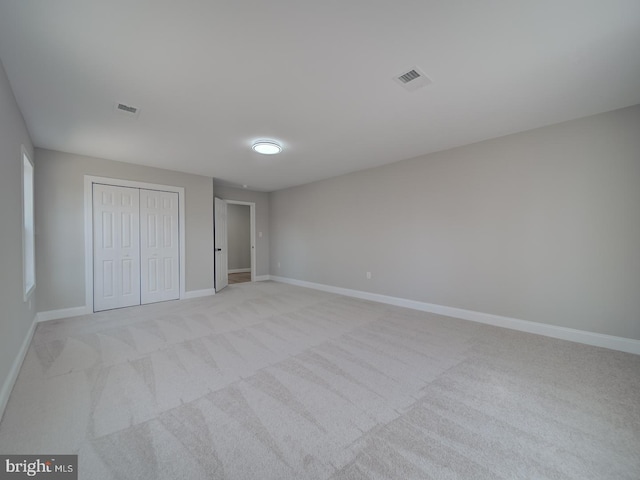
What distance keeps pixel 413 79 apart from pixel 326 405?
9.08 feet

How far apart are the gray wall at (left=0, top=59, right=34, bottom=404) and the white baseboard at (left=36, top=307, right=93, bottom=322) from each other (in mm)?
1327

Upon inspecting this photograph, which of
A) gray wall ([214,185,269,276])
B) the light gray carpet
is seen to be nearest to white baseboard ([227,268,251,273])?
gray wall ([214,185,269,276])

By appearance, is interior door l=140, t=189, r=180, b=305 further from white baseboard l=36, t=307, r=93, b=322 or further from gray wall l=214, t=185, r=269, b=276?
gray wall l=214, t=185, r=269, b=276

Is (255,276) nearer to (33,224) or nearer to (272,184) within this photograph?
(272,184)

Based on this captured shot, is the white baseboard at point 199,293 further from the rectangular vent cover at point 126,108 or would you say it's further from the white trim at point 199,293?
the rectangular vent cover at point 126,108

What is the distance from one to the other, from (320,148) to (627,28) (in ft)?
9.79

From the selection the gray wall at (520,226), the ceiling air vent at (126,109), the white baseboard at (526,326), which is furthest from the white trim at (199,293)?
the ceiling air vent at (126,109)

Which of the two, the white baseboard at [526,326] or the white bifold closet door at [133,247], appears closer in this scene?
the white baseboard at [526,326]

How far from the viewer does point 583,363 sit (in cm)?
246

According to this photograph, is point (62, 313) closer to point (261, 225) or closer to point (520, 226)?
point (261, 225)

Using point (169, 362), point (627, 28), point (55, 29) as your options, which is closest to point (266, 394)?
point (169, 362)

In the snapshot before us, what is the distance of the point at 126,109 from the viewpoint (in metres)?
2.64

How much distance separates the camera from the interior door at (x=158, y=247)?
4.67 meters

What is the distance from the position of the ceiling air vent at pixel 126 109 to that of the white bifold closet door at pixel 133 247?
2.26m
